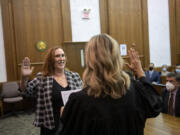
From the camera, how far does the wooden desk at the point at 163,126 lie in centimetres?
203

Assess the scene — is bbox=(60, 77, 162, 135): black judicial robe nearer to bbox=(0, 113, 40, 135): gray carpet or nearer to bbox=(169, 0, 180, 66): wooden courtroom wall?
bbox=(0, 113, 40, 135): gray carpet

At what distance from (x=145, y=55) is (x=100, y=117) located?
8.95 metres

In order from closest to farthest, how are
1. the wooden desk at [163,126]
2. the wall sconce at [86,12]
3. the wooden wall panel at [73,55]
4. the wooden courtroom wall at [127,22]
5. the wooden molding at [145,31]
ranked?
the wooden desk at [163,126]
the wooden wall panel at [73,55]
the wall sconce at [86,12]
the wooden courtroom wall at [127,22]
the wooden molding at [145,31]

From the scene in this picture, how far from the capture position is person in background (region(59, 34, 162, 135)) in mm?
1227

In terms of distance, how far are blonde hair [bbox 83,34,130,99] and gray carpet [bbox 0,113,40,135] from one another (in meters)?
3.64

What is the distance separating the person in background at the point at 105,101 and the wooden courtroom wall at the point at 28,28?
612 centimetres

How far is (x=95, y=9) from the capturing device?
27.7 feet

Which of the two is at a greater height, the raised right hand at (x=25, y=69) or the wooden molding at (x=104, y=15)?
the wooden molding at (x=104, y=15)

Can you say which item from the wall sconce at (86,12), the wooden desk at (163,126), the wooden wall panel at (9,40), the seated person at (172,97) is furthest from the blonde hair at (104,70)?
the wall sconce at (86,12)

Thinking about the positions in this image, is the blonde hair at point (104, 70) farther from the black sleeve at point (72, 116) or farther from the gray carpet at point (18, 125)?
the gray carpet at point (18, 125)

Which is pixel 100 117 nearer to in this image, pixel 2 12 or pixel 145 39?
pixel 2 12

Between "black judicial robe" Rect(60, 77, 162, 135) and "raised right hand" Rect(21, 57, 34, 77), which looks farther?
"raised right hand" Rect(21, 57, 34, 77)

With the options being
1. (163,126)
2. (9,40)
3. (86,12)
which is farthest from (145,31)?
(163,126)

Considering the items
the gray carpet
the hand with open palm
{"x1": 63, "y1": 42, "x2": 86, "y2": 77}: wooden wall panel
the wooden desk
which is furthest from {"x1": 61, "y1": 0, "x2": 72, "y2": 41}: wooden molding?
the hand with open palm
